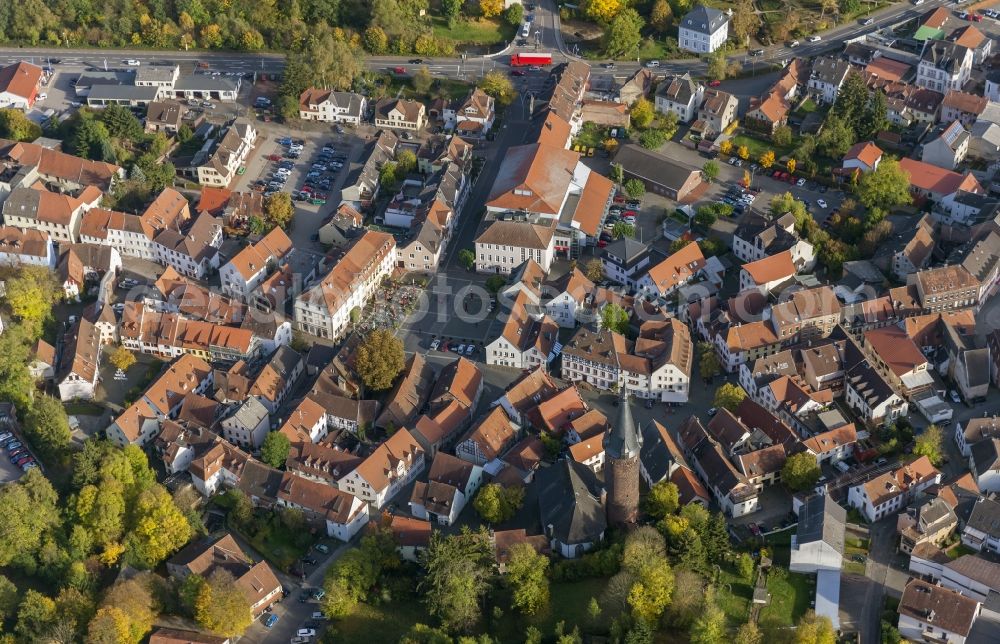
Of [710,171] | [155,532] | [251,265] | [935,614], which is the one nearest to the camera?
[935,614]

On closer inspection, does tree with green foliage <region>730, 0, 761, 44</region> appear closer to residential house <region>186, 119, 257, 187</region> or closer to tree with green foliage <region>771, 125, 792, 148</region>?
tree with green foliage <region>771, 125, 792, 148</region>

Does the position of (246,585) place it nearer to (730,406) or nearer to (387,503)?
(387,503)

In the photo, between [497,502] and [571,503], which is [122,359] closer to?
[497,502]

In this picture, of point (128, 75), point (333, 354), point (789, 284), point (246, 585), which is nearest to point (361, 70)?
point (128, 75)

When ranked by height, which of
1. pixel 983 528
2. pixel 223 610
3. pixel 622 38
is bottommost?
pixel 223 610

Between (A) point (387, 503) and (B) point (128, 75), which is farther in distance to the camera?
(B) point (128, 75)

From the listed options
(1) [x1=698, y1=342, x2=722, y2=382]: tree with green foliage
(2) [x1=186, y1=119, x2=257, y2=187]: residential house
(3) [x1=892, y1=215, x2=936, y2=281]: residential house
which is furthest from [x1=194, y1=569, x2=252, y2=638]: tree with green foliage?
(3) [x1=892, y1=215, x2=936, y2=281]: residential house

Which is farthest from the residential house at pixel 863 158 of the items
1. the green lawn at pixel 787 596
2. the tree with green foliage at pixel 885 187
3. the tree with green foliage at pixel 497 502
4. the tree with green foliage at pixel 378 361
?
the tree with green foliage at pixel 497 502

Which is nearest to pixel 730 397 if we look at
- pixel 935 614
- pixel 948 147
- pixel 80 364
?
pixel 935 614
